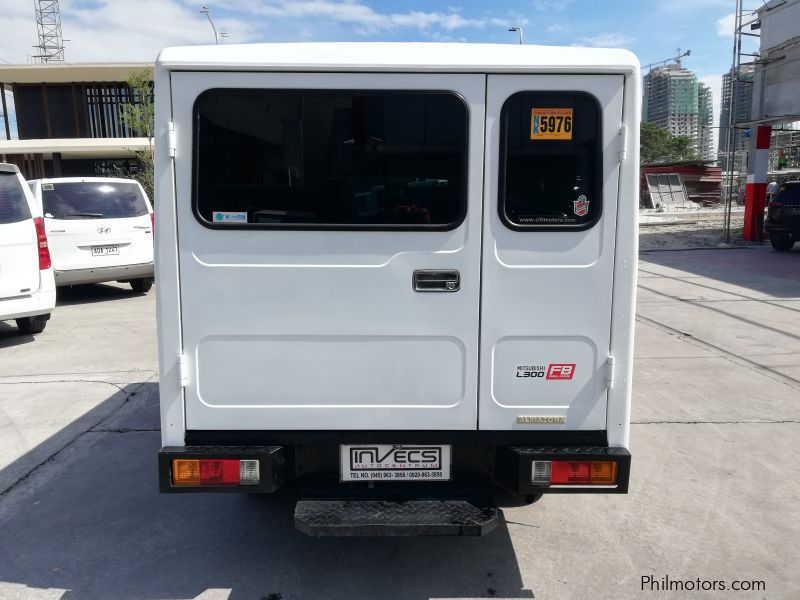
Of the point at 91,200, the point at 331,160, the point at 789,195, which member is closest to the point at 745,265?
the point at 789,195

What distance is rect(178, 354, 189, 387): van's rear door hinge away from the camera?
2.96 m

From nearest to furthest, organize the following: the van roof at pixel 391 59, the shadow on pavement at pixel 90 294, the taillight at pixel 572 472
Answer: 1. the van roof at pixel 391 59
2. the taillight at pixel 572 472
3. the shadow on pavement at pixel 90 294

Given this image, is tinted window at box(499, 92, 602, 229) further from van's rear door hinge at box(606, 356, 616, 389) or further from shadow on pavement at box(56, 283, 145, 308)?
shadow on pavement at box(56, 283, 145, 308)

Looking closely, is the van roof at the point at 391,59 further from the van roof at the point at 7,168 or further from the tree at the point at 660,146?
A: the tree at the point at 660,146

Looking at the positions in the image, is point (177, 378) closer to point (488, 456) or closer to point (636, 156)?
point (488, 456)

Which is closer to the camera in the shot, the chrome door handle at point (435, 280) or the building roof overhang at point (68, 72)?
the chrome door handle at point (435, 280)

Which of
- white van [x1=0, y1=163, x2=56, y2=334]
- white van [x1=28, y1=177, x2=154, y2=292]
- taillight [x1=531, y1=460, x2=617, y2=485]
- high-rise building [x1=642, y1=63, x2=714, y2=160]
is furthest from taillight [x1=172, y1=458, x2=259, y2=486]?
high-rise building [x1=642, y1=63, x2=714, y2=160]

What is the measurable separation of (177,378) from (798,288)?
38.5ft

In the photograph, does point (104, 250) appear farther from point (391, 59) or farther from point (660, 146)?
point (660, 146)

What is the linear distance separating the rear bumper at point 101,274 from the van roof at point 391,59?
8.14 metres

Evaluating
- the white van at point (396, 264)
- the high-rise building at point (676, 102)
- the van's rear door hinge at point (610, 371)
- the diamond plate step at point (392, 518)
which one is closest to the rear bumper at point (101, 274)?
the white van at point (396, 264)

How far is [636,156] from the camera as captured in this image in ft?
9.56

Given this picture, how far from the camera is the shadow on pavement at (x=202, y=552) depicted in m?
3.19

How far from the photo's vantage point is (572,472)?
3.02 metres
